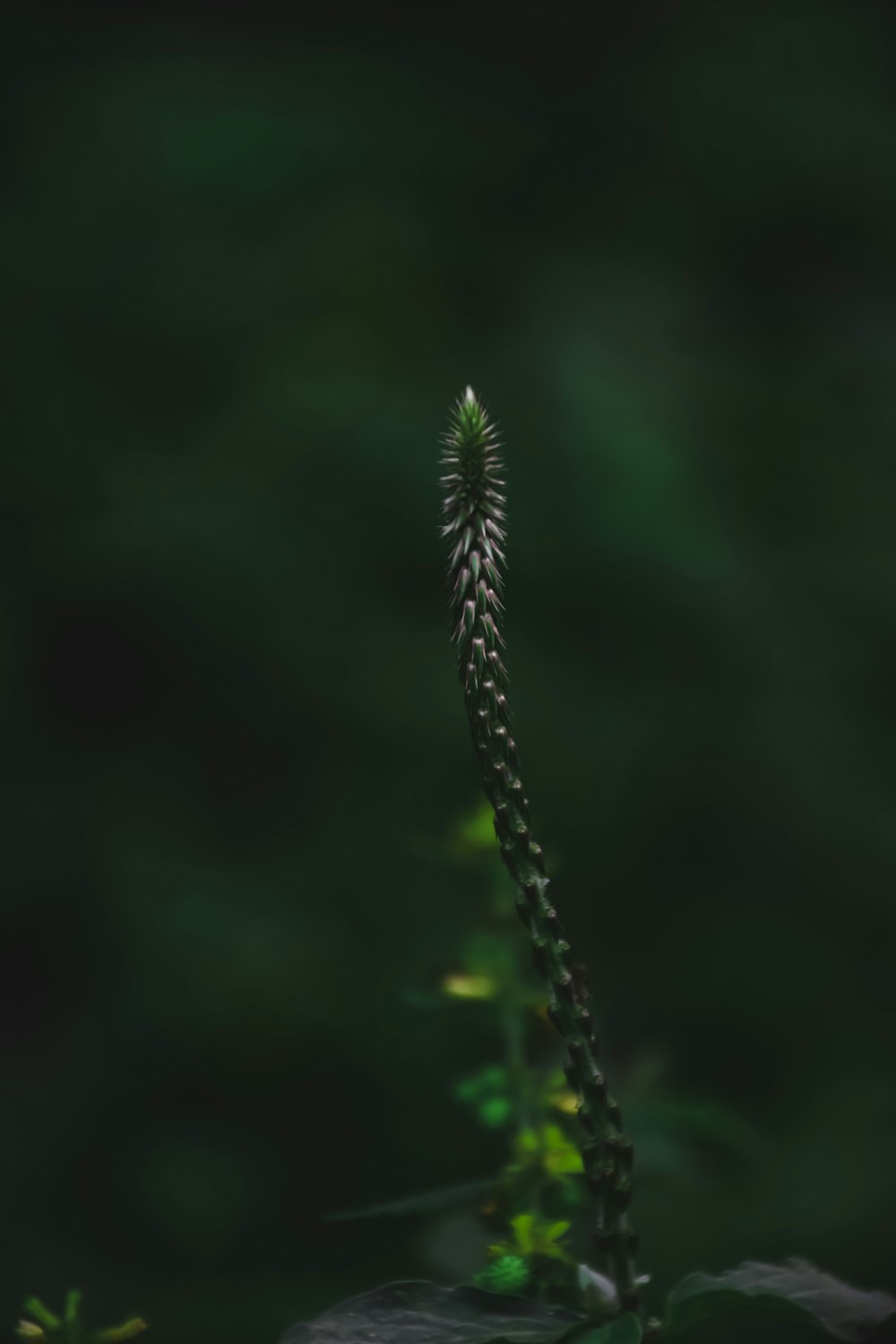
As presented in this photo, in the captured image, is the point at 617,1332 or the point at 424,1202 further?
the point at 424,1202

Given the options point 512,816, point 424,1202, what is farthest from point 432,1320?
point 512,816

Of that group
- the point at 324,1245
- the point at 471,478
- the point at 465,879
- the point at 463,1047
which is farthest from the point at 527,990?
the point at 465,879

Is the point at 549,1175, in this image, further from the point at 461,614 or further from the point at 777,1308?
the point at 461,614

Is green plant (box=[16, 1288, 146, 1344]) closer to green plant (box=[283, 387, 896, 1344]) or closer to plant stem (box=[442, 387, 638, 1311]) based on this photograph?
green plant (box=[283, 387, 896, 1344])

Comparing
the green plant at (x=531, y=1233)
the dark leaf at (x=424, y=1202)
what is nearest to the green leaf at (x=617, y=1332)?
the green plant at (x=531, y=1233)

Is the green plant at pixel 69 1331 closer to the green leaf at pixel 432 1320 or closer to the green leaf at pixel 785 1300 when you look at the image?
the green leaf at pixel 432 1320

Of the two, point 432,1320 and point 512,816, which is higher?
Result: point 512,816

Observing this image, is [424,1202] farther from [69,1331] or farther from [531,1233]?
[69,1331]
